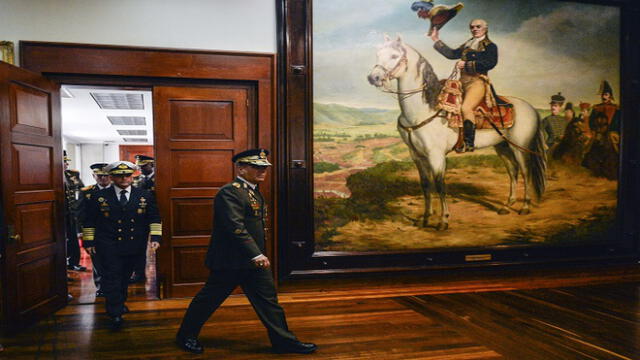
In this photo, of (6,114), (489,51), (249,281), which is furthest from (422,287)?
(6,114)

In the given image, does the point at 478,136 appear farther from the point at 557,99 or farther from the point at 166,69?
the point at 166,69

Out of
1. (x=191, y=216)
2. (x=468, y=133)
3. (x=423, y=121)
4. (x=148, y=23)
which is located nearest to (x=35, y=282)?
(x=191, y=216)

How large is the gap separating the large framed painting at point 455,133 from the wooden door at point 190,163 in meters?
0.53

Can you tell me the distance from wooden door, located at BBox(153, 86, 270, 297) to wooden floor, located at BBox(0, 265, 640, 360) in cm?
37

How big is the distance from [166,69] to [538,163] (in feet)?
12.6

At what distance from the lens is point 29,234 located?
340 cm

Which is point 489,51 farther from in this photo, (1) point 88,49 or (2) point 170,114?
(1) point 88,49

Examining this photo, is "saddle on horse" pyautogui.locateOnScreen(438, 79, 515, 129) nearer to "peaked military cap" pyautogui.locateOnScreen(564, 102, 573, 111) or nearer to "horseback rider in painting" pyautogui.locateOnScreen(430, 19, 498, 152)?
"horseback rider in painting" pyautogui.locateOnScreen(430, 19, 498, 152)

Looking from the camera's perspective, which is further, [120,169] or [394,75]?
[394,75]

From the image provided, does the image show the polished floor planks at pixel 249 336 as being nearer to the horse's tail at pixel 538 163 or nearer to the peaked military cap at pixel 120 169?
the peaked military cap at pixel 120 169

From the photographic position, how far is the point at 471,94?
14.7ft

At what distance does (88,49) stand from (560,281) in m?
5.19

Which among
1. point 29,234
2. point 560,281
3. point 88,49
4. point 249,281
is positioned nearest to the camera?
point 249,281

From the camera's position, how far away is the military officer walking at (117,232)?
3393mm
